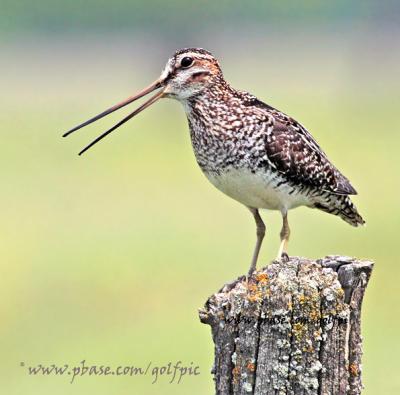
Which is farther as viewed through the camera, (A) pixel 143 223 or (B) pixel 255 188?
(A) pixel 143 223

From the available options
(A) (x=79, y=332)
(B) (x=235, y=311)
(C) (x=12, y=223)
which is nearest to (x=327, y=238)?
(A) (x=79, y=332)

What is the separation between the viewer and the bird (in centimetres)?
826

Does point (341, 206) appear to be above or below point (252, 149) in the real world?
above

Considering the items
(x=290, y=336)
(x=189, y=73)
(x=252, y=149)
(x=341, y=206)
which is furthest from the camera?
(x=341, y=206)

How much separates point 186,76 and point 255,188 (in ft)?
2.78

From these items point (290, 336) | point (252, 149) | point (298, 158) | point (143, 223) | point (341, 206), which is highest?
point (143, 223)

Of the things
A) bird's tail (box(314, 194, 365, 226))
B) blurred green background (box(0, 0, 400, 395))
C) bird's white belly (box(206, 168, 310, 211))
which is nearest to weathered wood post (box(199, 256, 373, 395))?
bird's white belly (box(206, 168, 310, 211))

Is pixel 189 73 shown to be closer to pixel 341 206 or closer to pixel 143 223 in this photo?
pixel 341 206

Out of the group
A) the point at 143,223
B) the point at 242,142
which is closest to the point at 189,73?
the point at 242,142

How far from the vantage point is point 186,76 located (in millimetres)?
8352

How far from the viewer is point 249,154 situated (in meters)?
8.26

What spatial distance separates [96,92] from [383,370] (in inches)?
1219

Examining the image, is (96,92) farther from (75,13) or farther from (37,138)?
(75,13)

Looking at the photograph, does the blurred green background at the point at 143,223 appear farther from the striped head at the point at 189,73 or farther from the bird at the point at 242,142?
the striped head at the point at 189,73
